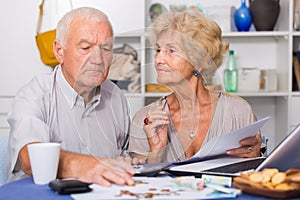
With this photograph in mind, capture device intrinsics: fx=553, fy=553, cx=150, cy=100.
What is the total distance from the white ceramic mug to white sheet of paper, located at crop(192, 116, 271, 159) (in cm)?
45

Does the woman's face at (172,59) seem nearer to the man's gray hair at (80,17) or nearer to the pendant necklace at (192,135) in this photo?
the pendant necklace at (192,135)

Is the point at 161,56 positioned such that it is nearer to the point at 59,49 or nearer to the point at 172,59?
the point at 172,59

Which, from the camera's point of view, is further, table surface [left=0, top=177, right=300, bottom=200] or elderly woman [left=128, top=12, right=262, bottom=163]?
elderly woman [left=128, top=12, right=262, bottom=163]

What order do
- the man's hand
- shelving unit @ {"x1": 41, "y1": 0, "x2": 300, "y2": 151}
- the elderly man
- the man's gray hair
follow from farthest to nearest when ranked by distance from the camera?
1. shelving unit @ {"x1": 41, "y1": 0, "x2": 300, "y2": 151}
2. the man's gray hair
3. the elderly man
4. the man's hand

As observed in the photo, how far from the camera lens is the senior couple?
1.63 m

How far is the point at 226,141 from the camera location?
160cm

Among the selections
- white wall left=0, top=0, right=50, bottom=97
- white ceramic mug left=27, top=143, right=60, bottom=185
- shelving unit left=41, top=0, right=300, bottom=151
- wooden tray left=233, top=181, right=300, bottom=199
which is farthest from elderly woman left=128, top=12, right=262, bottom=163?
white wall left=0, top=0, right=50, bottom=97

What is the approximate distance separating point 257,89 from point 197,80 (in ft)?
6.44

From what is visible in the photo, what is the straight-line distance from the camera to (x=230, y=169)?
1.49 meters

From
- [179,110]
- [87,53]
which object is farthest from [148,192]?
[87,53]

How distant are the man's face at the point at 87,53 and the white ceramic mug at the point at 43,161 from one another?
0.32 metres

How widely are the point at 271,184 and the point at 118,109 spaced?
0.64m

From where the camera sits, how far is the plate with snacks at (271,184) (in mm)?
1183

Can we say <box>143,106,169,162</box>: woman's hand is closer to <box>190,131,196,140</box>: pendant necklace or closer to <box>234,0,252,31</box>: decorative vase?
<box>190,131,196,140</box>: pendant necklace
